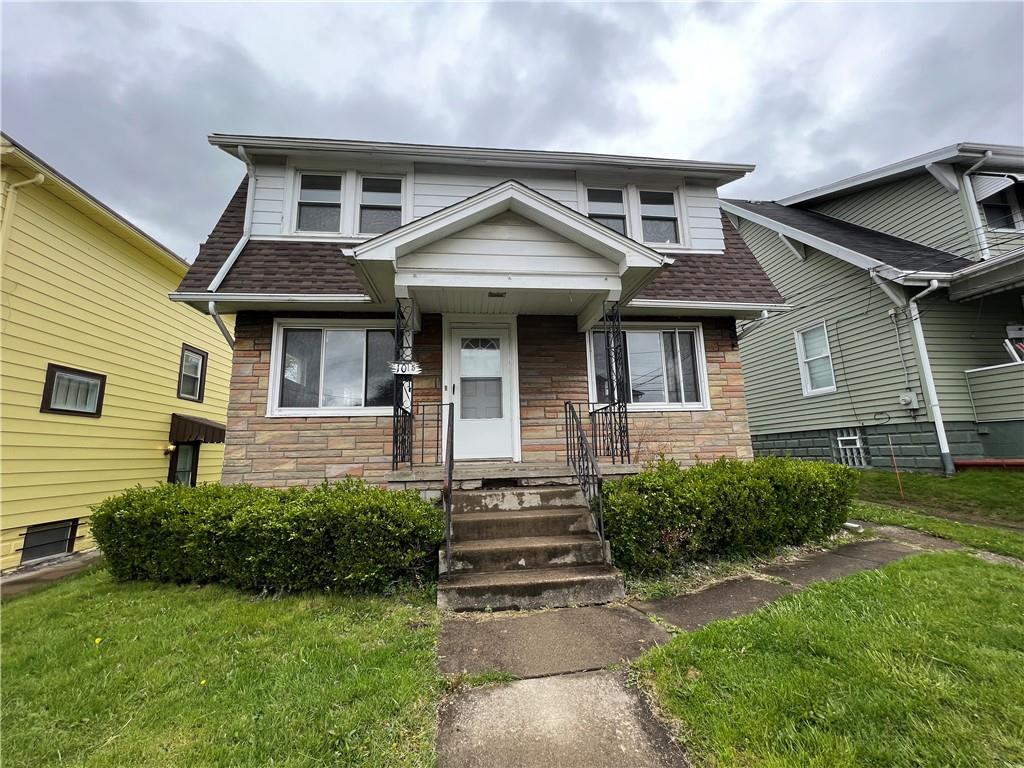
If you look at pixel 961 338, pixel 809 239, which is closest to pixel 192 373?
pixel 809 239

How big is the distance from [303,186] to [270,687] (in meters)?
7.16

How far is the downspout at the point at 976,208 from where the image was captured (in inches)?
348

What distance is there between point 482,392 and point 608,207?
4.07 metres

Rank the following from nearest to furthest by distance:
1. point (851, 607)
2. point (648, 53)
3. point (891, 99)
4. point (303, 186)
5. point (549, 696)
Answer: point (549, 696) → point (851, 607) → point (303, 186) → point (648, 53) → point (891, 99)

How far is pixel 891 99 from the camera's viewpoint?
20719 mm

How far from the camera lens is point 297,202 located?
7152 millimetres

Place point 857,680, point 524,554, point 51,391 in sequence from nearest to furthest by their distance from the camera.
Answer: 1. point 857,680
2. point 524,554
3. point 51,391

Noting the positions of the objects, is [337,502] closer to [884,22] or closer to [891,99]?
[884,22]

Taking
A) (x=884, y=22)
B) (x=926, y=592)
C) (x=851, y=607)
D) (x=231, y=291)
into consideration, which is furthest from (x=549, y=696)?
(x=884, y=22)

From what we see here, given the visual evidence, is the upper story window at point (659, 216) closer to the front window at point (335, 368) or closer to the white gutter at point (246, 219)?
the front window at point (335, 368)

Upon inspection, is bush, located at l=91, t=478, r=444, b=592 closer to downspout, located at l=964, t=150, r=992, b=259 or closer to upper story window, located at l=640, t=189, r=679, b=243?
upper story window, located at l=640, t=189, r=679, b=243

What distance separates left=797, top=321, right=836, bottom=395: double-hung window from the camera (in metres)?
10.4

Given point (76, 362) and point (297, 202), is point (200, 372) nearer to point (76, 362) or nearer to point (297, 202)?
point (76, 362)

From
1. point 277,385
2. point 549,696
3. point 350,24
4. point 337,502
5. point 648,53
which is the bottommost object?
point 549,696
